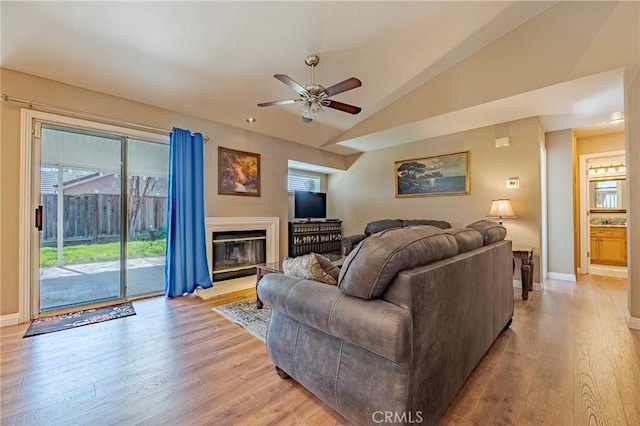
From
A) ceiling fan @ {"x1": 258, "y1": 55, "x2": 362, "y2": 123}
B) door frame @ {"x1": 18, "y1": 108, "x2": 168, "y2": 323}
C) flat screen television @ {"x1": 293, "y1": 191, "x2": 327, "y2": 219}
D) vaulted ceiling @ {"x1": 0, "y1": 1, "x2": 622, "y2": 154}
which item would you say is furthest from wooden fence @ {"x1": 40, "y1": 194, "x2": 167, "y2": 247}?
flat screen television @ {"x1": 293, "y1": 191, "x2": 327, "y2": 219}

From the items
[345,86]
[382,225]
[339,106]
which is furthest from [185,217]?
[382,225]

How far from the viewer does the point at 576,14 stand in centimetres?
284

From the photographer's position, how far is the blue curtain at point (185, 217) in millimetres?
3711

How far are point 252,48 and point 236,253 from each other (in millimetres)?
3014

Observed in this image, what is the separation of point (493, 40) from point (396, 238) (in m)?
3.49

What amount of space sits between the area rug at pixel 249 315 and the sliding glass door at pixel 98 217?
4.48 ft

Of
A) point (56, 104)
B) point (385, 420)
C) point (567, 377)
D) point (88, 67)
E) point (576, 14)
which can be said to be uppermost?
point (576, 14)

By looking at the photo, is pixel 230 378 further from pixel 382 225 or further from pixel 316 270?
pixel 382 225

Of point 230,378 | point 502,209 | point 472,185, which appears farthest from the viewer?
point 472,185

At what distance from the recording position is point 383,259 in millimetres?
1228

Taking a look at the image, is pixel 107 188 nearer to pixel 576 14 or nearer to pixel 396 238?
pixel 396 238

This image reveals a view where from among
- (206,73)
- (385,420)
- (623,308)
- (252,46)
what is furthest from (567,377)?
(206,73)

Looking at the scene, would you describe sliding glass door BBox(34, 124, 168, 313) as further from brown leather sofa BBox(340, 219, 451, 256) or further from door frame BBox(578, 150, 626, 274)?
door frame BBox(578, 150, 626, 274)

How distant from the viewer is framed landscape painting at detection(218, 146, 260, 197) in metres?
4.35
